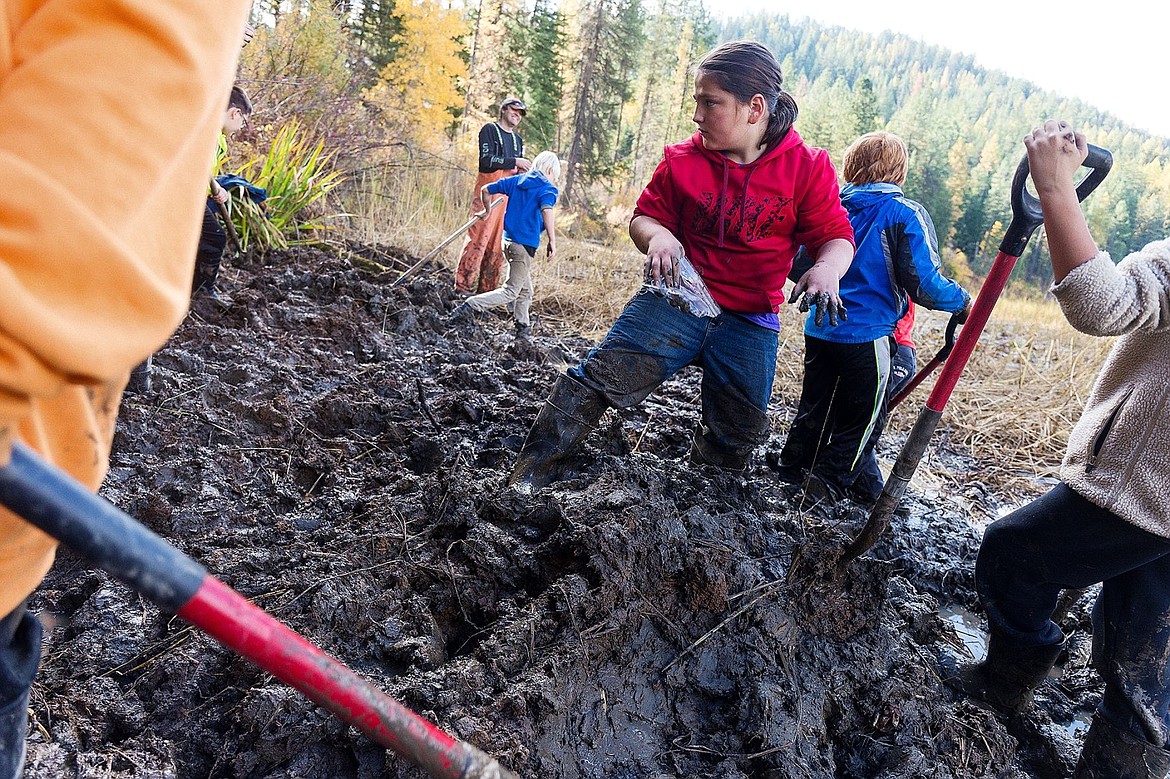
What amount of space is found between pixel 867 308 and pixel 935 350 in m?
4.78

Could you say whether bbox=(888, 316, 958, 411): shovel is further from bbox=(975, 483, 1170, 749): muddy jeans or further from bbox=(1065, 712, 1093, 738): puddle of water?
bbox=(1065, 712, 1093, 738): puddle of water

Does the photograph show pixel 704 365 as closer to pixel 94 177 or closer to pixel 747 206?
pixel 747 206

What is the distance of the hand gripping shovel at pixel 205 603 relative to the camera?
690mm

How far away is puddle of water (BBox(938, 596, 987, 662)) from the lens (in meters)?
3.17

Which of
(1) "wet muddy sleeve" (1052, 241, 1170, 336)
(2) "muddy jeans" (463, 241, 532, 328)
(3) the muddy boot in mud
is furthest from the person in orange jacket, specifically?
(2) "muddy jeans" (463, 241, 532, 328)

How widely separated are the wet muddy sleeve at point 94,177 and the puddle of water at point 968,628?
3.26m

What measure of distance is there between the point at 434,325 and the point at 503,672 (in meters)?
4.09

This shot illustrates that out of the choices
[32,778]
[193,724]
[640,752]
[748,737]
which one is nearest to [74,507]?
[32,778]

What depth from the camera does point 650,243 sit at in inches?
113

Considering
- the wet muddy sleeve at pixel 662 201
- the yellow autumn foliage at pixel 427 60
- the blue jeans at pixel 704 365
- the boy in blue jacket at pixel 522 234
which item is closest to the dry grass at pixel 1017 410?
the blue jeans at pixel 704 365

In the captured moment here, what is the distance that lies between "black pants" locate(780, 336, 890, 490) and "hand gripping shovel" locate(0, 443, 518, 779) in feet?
10.4

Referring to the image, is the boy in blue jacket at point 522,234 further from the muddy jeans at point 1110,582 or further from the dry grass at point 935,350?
the muddy jeans at point 1110,582

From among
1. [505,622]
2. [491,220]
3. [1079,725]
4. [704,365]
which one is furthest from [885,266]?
[491,220]

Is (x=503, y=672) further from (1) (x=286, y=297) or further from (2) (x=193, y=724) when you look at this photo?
(1) (x=286, y=297)
